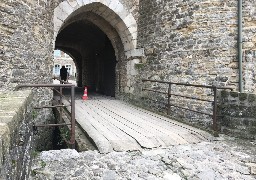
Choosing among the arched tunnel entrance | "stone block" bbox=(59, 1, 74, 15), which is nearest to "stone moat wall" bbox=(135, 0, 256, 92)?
"stone block" bbox=(59, 1, 74, 15)

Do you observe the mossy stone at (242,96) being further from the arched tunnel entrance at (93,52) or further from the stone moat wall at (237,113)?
the arched tunnel entrance at (93,52)

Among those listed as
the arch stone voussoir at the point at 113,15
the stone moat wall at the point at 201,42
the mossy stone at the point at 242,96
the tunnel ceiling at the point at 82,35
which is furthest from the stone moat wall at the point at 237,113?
the tunnel ceiling at the point at 82,35

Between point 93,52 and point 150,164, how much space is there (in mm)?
11069

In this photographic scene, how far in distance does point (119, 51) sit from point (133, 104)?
2.35m

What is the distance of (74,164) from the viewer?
2.93m

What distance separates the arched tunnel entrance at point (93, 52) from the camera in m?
10.6

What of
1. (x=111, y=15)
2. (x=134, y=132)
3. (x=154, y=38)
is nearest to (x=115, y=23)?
(x=111, y=15)

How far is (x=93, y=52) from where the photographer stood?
1356 cm

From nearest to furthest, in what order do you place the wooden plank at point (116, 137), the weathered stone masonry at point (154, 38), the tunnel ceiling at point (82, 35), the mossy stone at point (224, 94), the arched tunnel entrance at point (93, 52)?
1. the wooden plank at point (116, 137)
2. the mossy stone at point (224, 94)
3. the weathered stone masonry at point (154, 38)
4. the arched tunnel entrance at point (93, 52)
5. the tunnel ceiling at point (82, 35)

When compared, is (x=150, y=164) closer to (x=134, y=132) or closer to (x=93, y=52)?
(x=134, y=132)

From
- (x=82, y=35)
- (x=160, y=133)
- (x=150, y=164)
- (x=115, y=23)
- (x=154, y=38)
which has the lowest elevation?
(x=150, y=164)

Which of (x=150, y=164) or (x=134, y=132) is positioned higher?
(x=134, y=132)

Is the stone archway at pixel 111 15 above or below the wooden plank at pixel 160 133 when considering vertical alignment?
above

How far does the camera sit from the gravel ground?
275cm
